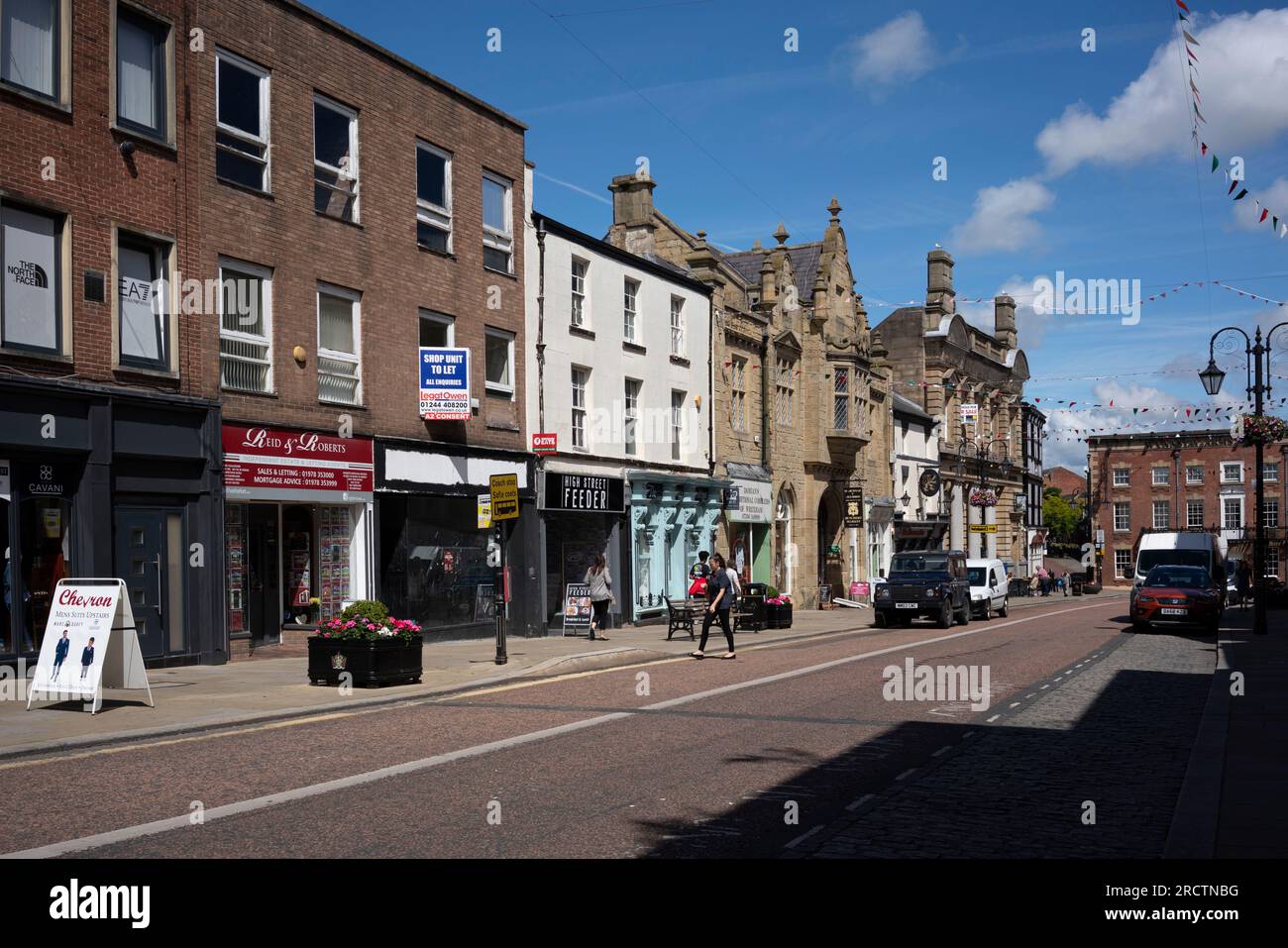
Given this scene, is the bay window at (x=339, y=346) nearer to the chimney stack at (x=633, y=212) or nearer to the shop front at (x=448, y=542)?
the shop front at (x=448, y=542)

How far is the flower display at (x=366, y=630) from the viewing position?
17.3m

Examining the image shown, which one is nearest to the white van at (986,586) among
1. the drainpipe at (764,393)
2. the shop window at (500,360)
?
the drainpipe at (764,393)

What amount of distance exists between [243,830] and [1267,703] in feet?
39.5

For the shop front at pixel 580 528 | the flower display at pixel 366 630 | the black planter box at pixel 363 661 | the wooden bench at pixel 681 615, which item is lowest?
the wooden bench at pixel 681 615

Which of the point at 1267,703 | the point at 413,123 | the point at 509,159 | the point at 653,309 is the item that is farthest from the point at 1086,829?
the point at 653,309

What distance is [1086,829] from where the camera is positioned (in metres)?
8.34

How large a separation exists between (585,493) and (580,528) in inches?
59.4

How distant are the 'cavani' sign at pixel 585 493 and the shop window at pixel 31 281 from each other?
13.2m

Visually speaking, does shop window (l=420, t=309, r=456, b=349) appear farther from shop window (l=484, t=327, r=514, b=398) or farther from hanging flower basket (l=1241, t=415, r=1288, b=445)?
hanging flower basket (l=1241, t=415, r=1288, b=445)

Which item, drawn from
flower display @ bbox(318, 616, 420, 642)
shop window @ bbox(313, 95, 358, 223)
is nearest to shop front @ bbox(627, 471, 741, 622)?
shop window @ bbox(313, 95, 358, 223)

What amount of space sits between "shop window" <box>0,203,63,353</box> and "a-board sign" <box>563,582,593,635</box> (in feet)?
44.6

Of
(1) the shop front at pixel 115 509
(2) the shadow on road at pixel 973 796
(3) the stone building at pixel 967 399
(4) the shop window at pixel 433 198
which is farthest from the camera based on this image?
(3) the stone building at pixel 967 399

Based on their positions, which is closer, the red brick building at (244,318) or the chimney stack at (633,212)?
the red brick building at (244,318)

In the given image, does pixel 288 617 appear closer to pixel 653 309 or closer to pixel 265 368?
pixel 265 368
